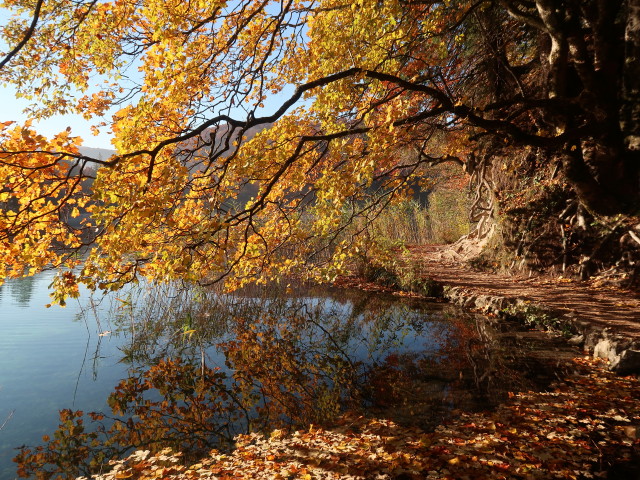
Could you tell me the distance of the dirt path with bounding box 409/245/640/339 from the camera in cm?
454

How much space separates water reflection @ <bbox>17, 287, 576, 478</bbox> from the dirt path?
0.79 meters

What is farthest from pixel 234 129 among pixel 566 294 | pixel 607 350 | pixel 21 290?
pixel 21 290

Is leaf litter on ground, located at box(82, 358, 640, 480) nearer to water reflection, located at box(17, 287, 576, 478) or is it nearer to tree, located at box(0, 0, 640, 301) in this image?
water reflection, located at box(17, 287, 576, 478)

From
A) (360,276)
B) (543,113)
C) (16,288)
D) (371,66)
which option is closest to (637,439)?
(543,113)

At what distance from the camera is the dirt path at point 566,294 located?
4539 millimetres

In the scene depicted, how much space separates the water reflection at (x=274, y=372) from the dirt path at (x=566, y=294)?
794 mm

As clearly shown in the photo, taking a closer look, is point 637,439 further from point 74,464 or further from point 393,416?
point 74,464

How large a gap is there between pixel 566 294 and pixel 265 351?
509cm

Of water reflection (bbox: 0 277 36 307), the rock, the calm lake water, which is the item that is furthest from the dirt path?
water reflection (bbox: 0 277 36 307)

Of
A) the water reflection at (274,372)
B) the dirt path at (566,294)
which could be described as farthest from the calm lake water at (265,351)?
the dirt path at (566,294)

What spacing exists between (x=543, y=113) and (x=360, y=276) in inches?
258

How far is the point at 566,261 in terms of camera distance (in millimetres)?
6645

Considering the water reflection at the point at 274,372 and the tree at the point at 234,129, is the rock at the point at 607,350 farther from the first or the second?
the tree at the point at 234,129

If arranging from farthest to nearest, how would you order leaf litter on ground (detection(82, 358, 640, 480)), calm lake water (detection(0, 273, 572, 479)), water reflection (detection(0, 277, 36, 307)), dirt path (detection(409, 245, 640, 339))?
water reflection (detection(0, 277, 36, 307)) < dirt path (detection(409, 245, 640, 339)) < calm lake water (detection(0, 273, 572, 479)) < leaf litter on ground (detection(82, 358, 640, 480))
